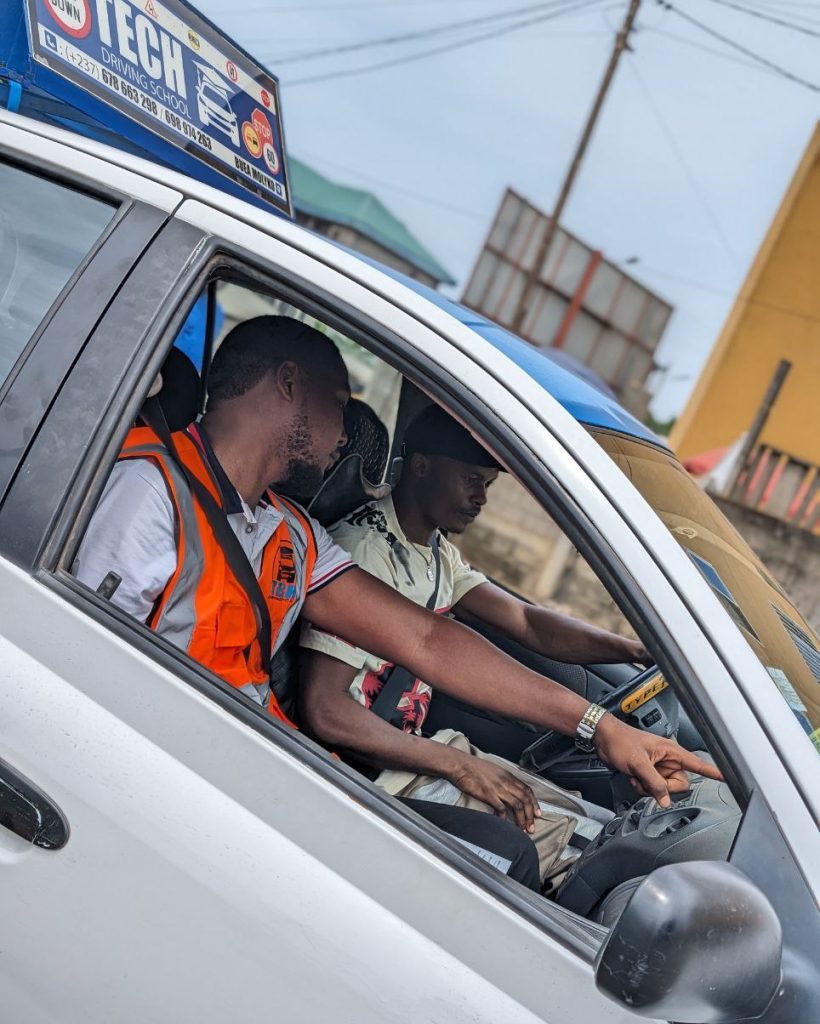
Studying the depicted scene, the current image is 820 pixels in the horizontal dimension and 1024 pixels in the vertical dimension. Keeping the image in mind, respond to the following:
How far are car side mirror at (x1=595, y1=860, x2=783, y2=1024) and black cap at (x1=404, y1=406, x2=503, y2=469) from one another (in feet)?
4.44

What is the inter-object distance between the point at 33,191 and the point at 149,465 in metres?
0.47

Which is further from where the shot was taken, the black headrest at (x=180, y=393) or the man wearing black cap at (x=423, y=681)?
the man wearing black cap at (x=423, y=681)

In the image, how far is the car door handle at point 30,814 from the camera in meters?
1.22

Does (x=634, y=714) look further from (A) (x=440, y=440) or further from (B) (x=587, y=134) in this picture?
(B) (x=587, y=134)

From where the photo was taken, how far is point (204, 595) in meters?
1.73

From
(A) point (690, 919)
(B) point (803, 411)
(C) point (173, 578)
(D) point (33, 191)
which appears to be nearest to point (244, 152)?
(D) point (33, 191)

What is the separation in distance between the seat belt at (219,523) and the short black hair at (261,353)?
0.27 m

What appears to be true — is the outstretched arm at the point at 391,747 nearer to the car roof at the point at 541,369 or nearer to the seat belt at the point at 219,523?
the seat belt at the point at 219,523

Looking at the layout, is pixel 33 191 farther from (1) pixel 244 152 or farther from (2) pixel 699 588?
(2) pixel 699 588

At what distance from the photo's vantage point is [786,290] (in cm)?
1468

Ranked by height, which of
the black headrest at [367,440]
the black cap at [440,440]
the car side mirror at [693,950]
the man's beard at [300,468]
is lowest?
the car side mirror at [693,950]

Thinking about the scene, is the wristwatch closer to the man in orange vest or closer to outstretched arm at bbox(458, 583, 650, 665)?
the man in orange vest

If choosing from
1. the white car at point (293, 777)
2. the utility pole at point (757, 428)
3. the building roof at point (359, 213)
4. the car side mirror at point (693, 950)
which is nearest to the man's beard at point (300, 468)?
the white car at point (293, 777)

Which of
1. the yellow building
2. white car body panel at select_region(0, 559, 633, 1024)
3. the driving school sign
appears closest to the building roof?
the yellow building
